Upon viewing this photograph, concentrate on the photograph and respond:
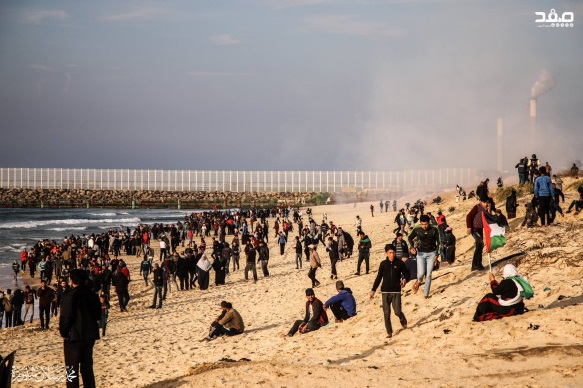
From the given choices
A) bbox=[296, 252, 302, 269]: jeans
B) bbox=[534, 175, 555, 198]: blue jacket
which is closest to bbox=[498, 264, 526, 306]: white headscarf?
bbox=[534, 175, 555, 198]: blue jacket

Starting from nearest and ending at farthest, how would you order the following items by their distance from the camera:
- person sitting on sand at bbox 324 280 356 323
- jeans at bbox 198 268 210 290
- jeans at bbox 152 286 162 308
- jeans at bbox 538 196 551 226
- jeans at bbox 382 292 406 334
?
jeans at bbox 382 292 406 334 → person sitting on sand at bbox 324 280 356 323 → jeans at bbox 538 196 551 226 → jeans at bbox 152 286 162 308 → jeans at bbox 198 268 210 290

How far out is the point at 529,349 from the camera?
9.08 meters

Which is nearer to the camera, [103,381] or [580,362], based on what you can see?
[580,362]

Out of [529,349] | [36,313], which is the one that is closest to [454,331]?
[529,349]

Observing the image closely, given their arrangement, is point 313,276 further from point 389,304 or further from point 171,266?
point 389,304

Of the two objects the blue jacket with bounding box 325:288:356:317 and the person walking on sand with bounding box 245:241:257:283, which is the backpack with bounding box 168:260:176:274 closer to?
the person walking on sand with bounding box 245:241:257:283

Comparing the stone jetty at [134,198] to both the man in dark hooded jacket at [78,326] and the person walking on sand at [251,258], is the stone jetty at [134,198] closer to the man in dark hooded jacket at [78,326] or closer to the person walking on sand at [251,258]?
the person walking on sand at [251,258]

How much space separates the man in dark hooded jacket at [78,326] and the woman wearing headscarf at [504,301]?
18.1ft

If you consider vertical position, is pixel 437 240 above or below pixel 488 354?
above

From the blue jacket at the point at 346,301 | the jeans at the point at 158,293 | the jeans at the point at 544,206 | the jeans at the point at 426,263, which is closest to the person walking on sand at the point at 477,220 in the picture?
the jeans at the point at 426,263

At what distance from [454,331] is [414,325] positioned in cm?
133

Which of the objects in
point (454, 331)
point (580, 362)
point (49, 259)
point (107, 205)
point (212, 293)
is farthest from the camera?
point (107, 205)

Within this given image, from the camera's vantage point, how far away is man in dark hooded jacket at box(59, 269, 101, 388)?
815cm

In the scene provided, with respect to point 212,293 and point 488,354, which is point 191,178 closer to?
point 212,293
